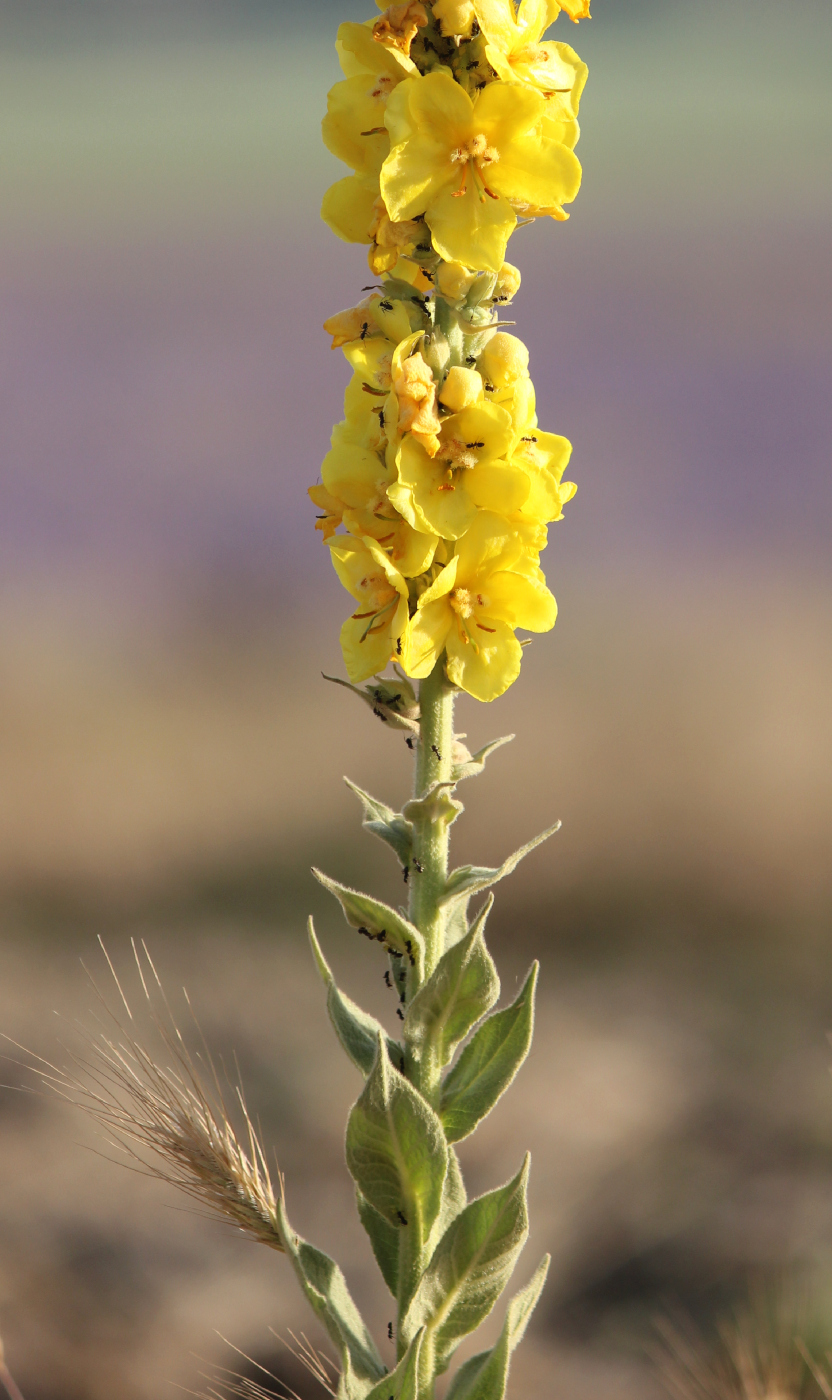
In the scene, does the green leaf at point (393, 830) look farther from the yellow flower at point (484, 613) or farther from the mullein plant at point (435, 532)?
the yellow flower at point (484, 613)

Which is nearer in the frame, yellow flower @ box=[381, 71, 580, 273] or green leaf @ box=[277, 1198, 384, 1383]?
yellow flower @ box=[381, 71, 580, 273]

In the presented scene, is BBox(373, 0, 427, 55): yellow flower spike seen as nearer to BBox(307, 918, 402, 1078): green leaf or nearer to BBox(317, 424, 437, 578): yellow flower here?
BBox(317, 424, 437, 578): yellow flower

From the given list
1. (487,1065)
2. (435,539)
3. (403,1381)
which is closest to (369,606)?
(435,539)

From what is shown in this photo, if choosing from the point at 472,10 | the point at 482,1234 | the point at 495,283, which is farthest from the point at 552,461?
the point at 482,1234

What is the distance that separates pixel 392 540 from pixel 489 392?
0.82 feet

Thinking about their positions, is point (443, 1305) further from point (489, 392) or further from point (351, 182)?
point (351, 182)

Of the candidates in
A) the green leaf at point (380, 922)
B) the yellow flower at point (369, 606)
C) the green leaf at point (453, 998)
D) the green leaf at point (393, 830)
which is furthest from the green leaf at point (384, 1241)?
the yellow flower at point (369, 606)

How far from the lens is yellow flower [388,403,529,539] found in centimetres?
148

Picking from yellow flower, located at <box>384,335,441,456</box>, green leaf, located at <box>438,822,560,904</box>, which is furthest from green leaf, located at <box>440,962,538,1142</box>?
yellow flower, located at <box>384,335,441,456</box>

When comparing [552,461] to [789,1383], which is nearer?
[552,461]

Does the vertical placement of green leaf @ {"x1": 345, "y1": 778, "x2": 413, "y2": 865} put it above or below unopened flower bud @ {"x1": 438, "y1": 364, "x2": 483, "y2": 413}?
below

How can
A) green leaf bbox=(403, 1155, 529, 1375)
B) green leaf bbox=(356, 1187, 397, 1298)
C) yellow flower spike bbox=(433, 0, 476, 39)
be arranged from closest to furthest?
yellow flower spike bbox=(433, 0, 476, 39) → green leaf bbox=(403, 1155, 529, 1375) → green leaf bbox=(356, 1187, 397, 1298)

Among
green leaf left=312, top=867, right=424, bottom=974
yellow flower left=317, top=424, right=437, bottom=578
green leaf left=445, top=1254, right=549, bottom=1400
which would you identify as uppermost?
yellow flower left=317, top=424, right=437, bottom=578

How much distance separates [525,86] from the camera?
1.46 m
